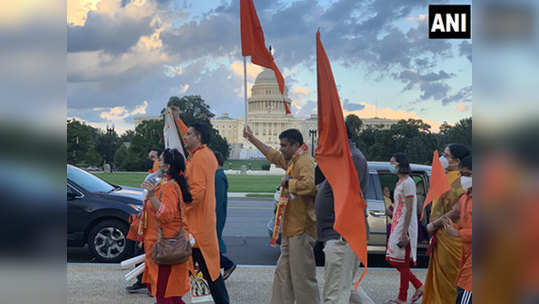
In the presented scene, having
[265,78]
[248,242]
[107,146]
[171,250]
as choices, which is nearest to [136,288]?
[171,250]

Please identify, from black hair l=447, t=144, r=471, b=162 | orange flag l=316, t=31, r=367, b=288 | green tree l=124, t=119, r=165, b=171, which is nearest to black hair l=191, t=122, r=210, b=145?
orange flag l=316, t=31, r=367, b=288

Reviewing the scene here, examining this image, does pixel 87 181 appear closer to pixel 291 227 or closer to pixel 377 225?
pixel 377 225

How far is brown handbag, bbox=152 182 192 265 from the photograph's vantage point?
439 centimetres

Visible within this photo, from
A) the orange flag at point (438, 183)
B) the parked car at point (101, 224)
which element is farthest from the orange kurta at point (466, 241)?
the parked car at point (101, 224)

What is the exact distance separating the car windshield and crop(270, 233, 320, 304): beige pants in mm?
4731

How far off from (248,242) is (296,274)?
243 inches

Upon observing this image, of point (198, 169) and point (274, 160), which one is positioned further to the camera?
point (274, 160)

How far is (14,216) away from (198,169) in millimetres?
3908

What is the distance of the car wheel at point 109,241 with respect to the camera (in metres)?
8.12

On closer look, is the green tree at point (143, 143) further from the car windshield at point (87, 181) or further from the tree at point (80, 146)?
the car windshield at point (87, 181)

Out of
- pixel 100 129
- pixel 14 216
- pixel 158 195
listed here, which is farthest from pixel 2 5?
pixel 100 129

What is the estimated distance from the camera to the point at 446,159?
559 centimetres

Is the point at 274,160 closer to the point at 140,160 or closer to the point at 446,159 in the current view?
the point at 446,159

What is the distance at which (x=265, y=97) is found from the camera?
12950 centimetres
